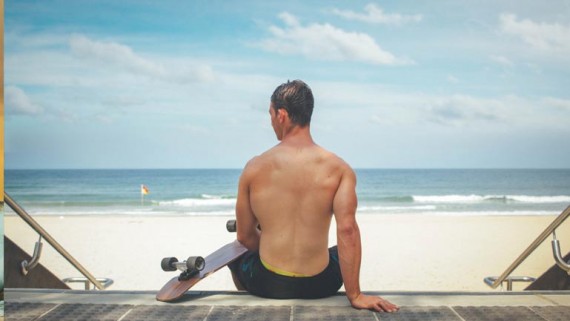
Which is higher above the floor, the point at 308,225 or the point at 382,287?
the point at 308,225

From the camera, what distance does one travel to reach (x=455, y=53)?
44875 mm

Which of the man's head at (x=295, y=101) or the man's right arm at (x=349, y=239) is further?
the man's head at (x=295, y=101)

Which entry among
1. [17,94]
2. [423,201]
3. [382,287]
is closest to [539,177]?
[423,201]

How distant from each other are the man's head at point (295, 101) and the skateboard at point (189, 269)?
2.82 ft

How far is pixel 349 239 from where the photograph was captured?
3.12 m

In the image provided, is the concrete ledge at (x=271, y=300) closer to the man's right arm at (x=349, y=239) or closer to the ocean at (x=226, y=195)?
the man's right arm at (x=349, y=239)

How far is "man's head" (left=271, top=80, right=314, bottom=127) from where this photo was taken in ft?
10.7

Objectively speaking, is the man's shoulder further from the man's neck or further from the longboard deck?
the longboard deck

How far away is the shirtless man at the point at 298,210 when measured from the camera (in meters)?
3.17

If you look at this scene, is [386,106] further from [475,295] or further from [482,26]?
[475,295]

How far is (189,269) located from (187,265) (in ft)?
0.17

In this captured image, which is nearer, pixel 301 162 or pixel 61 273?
pixel 301 162

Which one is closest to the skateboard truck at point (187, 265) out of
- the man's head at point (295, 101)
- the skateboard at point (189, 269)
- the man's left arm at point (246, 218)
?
the skateboard at point (189, 269)

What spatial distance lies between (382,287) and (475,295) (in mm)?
5142
